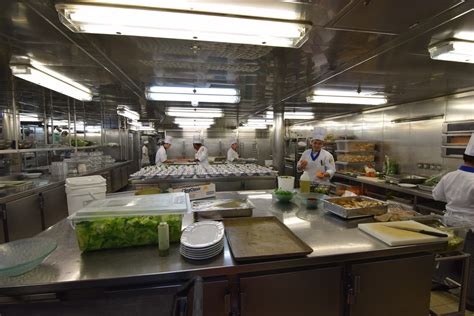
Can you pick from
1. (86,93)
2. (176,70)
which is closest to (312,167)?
(176,70)

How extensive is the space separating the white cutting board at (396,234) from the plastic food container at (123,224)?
1205 mm

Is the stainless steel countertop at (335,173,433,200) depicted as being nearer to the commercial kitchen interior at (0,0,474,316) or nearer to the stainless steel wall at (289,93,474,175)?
the commercial kitchen interior at (0,0,474,316)

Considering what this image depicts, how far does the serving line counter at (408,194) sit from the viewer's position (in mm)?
3557

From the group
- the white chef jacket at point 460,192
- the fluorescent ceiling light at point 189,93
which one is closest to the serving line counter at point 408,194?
the white chef jacket at point 460,192

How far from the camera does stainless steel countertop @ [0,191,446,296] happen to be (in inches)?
40.2

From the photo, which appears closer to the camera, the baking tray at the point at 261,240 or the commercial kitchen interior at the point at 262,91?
the commercial kitchen interior at the point at 262,91

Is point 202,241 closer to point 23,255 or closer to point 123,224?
point 123,224

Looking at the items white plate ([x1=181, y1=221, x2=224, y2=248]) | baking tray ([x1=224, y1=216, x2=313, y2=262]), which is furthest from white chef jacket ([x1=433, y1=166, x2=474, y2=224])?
white plate ([x1=181, y1=221, x2=224, y2=248])

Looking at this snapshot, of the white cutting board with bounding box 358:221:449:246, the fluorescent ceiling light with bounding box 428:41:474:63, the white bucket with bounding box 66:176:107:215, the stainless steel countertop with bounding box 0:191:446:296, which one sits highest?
the fluorescent ceiling light with bounding box 428:41:474:63

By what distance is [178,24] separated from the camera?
146 cm

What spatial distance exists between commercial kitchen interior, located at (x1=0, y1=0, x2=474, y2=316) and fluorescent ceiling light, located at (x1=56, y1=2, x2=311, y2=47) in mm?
14

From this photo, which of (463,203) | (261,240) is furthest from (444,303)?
(261,240)

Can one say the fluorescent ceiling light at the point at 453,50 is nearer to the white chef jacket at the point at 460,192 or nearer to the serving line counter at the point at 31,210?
the white chef jacket at the point at 460,192

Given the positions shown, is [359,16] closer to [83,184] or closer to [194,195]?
[194,195]
